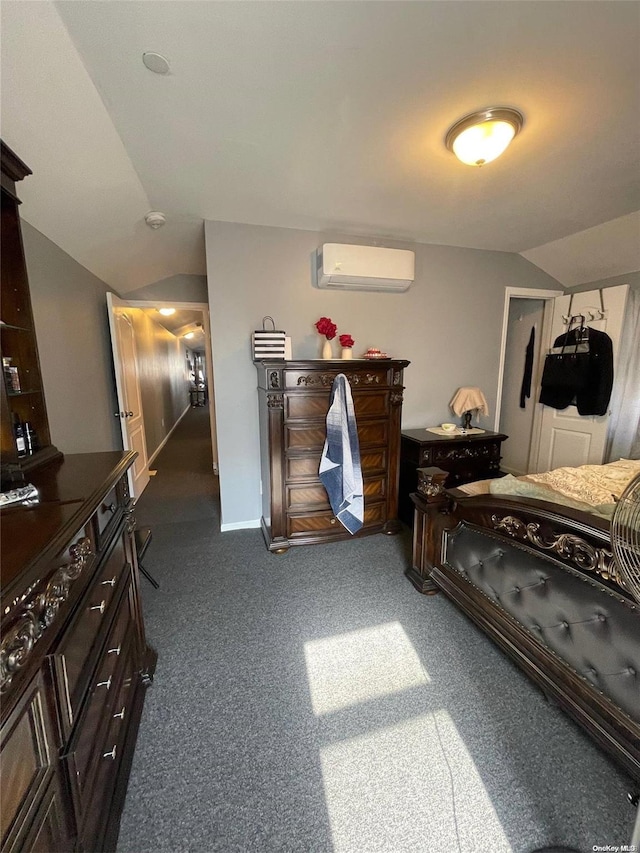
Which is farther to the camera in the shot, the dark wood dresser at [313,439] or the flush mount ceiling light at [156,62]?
the dark wood dresser at [313,439]

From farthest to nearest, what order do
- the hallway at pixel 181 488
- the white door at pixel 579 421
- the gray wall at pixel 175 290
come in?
the gray wall at pixel 175 290 → the hallway at pixel 181 488 → the white door at pixel 579 421

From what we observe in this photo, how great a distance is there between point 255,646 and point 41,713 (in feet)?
3.98

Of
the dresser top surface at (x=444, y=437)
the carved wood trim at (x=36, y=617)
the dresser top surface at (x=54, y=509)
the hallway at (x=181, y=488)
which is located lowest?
the hallway at (x=181, y=488)

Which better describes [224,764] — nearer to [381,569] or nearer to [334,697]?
[334,697]

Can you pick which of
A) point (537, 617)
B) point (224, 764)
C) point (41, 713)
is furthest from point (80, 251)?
point (537, 617)

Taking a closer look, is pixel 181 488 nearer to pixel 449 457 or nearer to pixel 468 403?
pixel 449 457

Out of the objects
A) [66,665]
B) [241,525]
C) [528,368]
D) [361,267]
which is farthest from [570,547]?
[528,368]

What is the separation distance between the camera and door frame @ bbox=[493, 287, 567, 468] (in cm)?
356

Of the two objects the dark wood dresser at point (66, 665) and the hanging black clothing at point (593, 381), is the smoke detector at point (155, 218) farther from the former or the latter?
the hanging black clothing at point (593, 381)

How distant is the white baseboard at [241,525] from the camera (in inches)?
118

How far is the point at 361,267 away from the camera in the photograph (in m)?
2.73

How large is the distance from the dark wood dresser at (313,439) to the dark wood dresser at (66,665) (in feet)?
4.31

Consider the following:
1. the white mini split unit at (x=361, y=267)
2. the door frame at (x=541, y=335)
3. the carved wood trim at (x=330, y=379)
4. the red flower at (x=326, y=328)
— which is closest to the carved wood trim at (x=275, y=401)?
the carved wood trim at (x=330, y=379)

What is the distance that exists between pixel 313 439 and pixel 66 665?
1.93 metres
